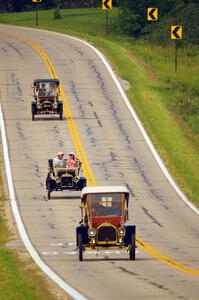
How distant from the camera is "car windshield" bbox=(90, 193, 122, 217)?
3114cm

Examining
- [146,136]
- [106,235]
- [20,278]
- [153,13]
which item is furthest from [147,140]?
[20,278]

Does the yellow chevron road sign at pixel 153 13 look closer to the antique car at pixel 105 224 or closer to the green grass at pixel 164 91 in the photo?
the green grass at pixel 164 91

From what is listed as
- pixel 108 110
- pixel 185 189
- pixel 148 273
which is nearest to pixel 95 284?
pixel 148 273

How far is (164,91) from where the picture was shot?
70938mm

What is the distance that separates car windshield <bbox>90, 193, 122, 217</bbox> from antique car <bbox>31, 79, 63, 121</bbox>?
92.9 ft

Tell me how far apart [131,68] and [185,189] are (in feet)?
101

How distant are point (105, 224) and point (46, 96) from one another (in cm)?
2925

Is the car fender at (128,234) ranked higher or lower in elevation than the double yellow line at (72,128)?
higher

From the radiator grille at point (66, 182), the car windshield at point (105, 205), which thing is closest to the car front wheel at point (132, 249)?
the car windshield at point (105, 205)

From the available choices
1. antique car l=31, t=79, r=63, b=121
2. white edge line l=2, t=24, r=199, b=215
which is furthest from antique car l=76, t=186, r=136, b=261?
antique car l=31, t=79, r=63, b=121

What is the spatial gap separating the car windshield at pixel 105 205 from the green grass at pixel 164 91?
13021 millimetres

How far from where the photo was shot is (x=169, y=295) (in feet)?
78.0

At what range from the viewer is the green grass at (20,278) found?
77.8 feet

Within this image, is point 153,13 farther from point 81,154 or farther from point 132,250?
point 132,250
